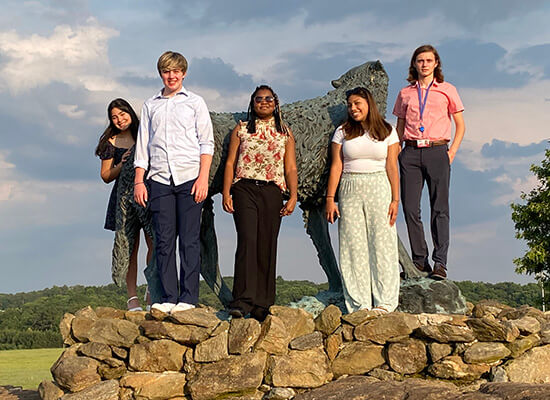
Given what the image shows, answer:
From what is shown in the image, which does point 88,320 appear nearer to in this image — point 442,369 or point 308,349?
point 308,349

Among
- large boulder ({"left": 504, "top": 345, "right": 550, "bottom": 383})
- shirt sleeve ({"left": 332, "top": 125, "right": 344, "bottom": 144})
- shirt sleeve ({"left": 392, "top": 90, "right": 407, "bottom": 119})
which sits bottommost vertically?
large boulder ({"left": 504, "top": 345, "right": 550, "bottom": 383})

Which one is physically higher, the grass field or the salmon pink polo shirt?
the salmon pink polo shirt

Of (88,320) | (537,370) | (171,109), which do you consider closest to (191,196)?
(171,109)

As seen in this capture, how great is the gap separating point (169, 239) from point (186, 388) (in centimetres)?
128

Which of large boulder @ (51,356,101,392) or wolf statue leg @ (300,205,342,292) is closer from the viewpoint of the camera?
large boulder @ (51,356,101,392)

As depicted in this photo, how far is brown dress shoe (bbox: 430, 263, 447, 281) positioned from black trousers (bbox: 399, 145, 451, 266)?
2.3 inches

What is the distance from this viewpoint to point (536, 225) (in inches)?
642

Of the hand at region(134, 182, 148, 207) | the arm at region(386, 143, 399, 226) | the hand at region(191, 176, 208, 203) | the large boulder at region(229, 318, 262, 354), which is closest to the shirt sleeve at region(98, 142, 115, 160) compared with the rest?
the hand at region(134, 182, 148, 207)

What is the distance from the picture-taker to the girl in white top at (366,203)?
232 inches

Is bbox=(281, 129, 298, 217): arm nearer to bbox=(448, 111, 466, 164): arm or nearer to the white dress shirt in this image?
the white dress shirt

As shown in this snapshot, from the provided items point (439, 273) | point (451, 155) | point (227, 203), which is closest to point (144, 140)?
point (227, 203)

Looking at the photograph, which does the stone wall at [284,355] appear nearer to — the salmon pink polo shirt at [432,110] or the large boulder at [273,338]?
the large boulder at [273,338]

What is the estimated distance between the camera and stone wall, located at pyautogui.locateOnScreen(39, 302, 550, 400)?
219 inches

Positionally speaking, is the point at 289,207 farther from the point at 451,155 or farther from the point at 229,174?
the point at 451,155
